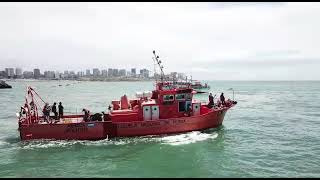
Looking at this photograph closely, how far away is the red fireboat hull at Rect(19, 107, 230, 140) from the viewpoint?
85.4ft

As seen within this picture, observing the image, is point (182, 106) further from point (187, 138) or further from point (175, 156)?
point (175, 156)

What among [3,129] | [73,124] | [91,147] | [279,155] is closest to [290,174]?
[279,155]

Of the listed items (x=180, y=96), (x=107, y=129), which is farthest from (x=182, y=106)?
(x=107, y=129)

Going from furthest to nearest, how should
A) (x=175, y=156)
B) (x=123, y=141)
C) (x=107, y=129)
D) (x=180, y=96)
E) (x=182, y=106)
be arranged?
(x=182, y=106) → (x=180, y=96) → (x=107, y=129) → (x=123, y=141) → (x=175, y=156)

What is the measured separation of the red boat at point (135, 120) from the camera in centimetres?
2628

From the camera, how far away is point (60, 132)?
26.3m

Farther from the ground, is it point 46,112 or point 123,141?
point 46,112

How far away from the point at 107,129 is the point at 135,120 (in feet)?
7.44

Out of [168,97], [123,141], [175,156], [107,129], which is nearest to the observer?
[175,156]

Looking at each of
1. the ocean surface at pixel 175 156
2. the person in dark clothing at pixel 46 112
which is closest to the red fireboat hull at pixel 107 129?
the ocean surface at pixel 175 156

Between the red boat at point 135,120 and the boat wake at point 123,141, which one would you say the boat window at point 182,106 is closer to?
the red boat at point 135,120

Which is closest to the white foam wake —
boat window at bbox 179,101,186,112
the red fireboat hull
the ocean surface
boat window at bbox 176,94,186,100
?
the ocean surface

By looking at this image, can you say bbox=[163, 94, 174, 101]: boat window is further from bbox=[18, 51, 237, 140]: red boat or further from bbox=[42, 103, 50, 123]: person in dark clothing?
bbox=[42, 103, 50, 123]: person in dark clothing

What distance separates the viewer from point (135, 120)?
91.1ft
